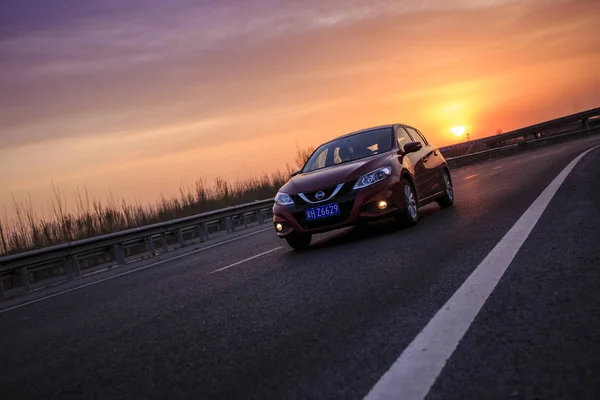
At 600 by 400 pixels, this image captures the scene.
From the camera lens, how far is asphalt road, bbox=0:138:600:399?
2.89 meters

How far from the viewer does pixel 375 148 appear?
9.30 metres

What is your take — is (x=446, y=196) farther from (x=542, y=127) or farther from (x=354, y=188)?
(x=542, y=127)

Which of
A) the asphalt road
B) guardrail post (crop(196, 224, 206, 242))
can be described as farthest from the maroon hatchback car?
guardrail post (crop(196, 224, 206, 242))

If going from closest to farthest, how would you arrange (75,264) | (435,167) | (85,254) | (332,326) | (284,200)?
(332,326) < (284,200) < (435,167) < (75,264) < (85,254)

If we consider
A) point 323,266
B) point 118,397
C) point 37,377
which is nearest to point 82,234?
point 323,266

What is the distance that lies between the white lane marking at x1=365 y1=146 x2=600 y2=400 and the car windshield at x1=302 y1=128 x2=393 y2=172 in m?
3.78

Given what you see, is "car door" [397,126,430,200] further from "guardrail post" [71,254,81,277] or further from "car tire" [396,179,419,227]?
"guardrail post" [71,254,81,277]

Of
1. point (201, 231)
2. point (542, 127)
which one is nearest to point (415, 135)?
point (201, 231)

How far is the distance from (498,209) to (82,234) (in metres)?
12.1

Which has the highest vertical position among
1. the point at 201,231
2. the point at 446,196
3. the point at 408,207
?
the point at 408,207

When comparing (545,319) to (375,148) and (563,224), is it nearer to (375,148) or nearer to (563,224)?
(563,224)

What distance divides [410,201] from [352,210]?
124 cm

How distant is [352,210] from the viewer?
8.02m

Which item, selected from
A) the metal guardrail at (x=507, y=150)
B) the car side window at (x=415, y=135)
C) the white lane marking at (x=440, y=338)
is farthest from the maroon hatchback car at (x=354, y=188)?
the metal guardrail at (x=507, y=150)
